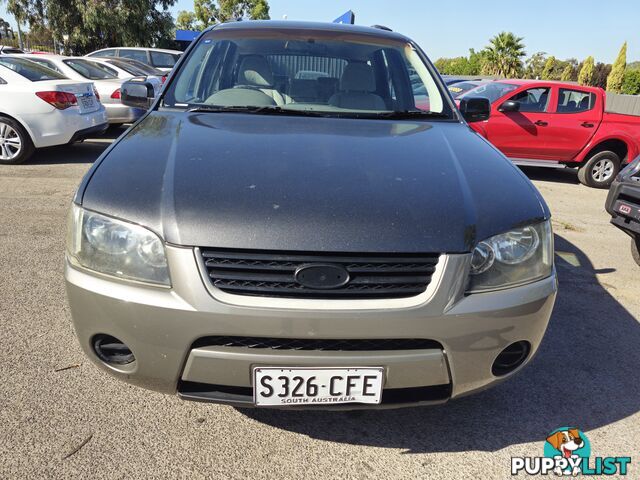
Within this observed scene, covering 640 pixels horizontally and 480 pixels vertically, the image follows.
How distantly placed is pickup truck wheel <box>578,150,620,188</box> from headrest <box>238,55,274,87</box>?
672 centimetres

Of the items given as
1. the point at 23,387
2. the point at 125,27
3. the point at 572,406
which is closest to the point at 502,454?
the point at 572,406

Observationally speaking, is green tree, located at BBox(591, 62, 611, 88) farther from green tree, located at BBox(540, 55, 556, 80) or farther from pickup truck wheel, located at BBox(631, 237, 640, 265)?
pickup truck wheel, located at BBox(631, 237, 640, 265)

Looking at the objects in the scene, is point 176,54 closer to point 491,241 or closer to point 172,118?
point 172,118

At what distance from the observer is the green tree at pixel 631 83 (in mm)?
33219

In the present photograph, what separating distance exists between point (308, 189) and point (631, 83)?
38.9m

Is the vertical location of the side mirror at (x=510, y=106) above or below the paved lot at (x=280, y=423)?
above

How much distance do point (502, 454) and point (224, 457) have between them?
1107mm

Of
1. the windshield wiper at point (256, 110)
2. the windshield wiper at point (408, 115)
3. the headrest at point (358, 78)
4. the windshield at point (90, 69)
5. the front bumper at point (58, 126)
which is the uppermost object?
the headrest at point (358, 78)

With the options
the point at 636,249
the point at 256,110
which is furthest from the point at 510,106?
the point at 256,110

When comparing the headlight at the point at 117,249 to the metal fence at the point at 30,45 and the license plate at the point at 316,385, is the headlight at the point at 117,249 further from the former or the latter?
the metal fence at the point at 30,45

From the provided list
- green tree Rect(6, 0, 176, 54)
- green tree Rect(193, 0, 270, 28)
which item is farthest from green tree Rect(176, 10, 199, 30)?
Result: green tree Rect(6, 0, 176, 54)

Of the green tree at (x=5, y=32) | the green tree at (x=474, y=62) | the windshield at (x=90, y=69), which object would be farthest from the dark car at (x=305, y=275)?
the green tree at (x=474, y=62)

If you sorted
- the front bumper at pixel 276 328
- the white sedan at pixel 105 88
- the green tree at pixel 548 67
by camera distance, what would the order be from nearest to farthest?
the front bumper at pixel 276 328, the white sedan at pixel 105 88, the green tree at pixel 548 67

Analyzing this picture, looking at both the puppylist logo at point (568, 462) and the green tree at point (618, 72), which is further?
the green tree at point (618, 72)
